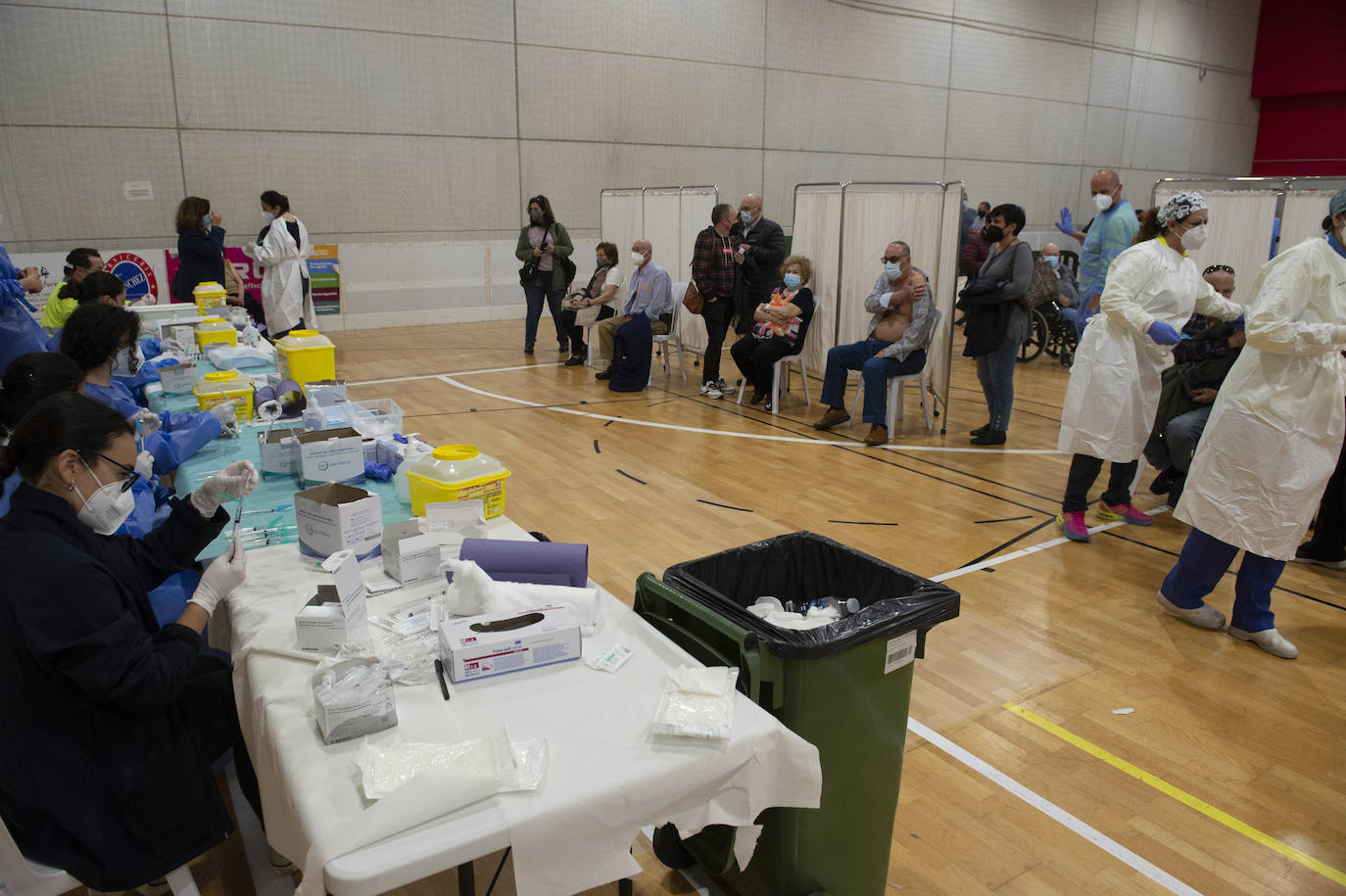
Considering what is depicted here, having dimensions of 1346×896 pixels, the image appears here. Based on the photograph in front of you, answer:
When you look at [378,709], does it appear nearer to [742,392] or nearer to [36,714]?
[36,714]

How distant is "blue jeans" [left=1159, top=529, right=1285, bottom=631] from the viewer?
3.48 metres

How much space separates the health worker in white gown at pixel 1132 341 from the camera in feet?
13.7

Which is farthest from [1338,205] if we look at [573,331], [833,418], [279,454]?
[573,331]

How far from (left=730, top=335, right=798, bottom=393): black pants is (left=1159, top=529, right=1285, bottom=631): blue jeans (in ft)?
12.9

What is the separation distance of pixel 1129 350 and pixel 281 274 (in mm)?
7683

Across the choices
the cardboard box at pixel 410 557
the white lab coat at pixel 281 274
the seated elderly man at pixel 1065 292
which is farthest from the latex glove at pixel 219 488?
the seated elderly man at pixel 1065 292

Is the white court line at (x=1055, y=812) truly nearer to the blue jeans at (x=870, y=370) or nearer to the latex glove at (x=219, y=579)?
the latex glove at (x=219, y=579)

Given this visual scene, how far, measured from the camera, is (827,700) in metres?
1.90

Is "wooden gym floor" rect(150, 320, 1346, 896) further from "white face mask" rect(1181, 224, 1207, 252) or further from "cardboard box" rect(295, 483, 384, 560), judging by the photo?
"white face mask" rect(1181, 224, 1207, 252)

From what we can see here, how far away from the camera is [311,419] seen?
133 inches

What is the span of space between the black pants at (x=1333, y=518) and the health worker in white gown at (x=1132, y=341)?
2.98 feet

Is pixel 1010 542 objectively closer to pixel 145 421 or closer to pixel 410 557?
pixel 410 557

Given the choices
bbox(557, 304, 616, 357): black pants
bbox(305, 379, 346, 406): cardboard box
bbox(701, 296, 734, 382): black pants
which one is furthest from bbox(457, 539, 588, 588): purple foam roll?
bbox(557, 304, 616, 357): black pants

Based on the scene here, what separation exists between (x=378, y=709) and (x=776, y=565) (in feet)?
4.10
